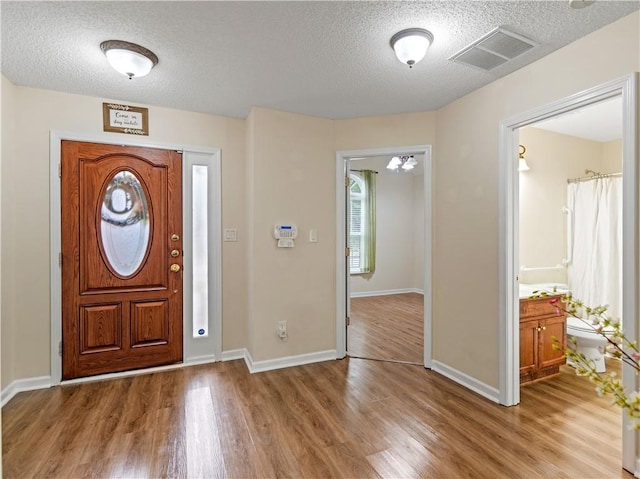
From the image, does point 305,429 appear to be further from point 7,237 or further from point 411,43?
point 7,237

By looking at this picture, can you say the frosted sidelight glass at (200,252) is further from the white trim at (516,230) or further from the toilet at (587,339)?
the toilet at (587,339)

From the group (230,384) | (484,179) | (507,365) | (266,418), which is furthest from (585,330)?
(230,384)

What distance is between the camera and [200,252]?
3.35m

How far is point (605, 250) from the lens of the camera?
3.54 m

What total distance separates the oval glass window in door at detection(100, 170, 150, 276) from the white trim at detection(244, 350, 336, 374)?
1.43m

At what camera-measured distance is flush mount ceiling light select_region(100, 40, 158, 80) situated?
208 cm

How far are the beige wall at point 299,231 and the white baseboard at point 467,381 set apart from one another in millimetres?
1073

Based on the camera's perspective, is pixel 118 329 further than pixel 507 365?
Yes

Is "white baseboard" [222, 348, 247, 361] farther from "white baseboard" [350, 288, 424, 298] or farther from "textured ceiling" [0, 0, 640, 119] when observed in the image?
"white baseboard" [350, 288, 424, 298]

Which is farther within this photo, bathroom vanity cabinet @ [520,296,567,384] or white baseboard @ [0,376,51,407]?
bathroom vanity cabinet @ [520,296,567,384]

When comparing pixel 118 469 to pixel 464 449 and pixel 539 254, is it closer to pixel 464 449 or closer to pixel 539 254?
pixel 464 449

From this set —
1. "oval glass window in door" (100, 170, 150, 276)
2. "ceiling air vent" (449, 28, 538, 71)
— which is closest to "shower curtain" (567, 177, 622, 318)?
"ceiling air vent" (449, 28, 538, 71)

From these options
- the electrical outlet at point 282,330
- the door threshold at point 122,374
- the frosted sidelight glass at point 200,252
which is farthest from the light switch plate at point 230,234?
the door threshold at point 122,374

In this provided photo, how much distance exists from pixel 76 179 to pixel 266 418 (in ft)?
8.46
